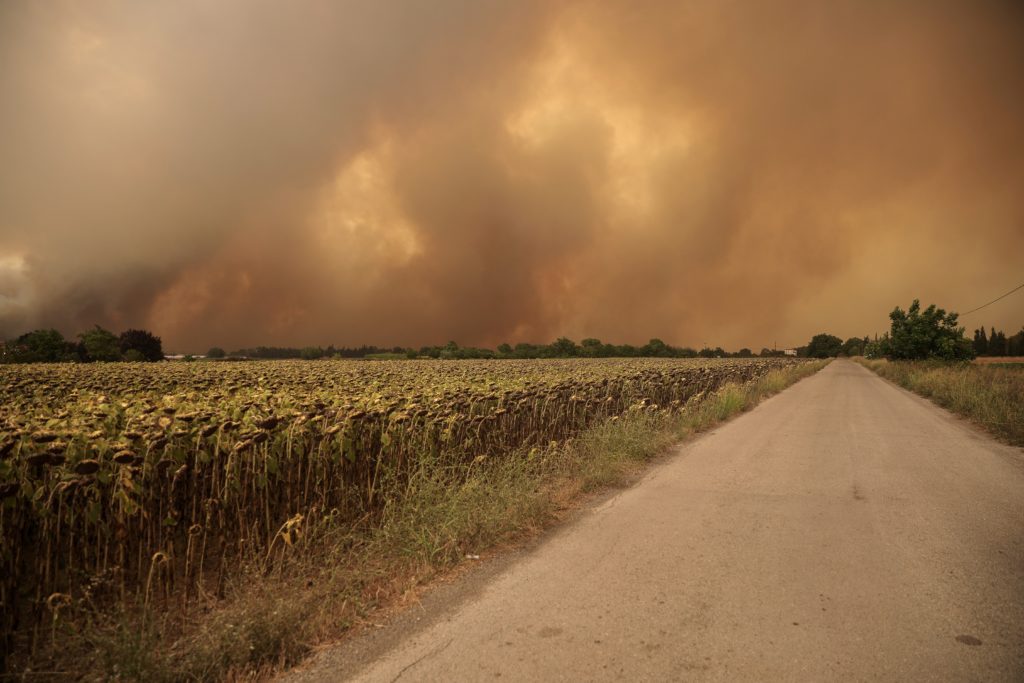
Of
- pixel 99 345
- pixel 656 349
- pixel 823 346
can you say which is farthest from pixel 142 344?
pixel 823 346

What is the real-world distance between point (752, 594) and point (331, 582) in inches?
129

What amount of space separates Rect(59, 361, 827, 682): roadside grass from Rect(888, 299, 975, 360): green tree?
159 ft

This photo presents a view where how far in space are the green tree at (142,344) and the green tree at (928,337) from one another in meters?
105

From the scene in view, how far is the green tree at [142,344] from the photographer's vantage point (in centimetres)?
9206

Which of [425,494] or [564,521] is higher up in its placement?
[425,494]

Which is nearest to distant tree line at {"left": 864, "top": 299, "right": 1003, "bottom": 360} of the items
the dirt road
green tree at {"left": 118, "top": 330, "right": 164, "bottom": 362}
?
the dirt road

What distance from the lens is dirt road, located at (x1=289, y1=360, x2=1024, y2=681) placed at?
322 centimetres

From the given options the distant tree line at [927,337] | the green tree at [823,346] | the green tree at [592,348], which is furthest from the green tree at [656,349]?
the green tree at [823,346]

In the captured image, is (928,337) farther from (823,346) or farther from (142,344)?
(823,346)

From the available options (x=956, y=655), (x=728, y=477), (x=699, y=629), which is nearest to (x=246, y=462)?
(x=699, y=629)

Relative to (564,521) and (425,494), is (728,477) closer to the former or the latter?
(564,521)

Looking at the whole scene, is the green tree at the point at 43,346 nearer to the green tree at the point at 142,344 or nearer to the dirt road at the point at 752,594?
the green tree at the point at 142,344

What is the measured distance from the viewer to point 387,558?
4754 millimetres

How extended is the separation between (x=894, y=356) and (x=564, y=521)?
60222 millimetres
